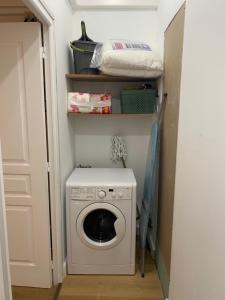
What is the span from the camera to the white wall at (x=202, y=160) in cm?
92

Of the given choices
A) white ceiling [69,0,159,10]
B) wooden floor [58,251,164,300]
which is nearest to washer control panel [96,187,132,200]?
wooden floor [58,251,164,300]

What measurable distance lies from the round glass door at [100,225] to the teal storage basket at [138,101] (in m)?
1.03

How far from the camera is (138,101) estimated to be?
2346 millimetres

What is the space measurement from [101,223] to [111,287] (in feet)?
1.81

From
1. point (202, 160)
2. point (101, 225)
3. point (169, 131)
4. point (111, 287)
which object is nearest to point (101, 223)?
point (101, 225)

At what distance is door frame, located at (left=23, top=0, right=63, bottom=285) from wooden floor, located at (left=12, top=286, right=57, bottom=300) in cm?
10

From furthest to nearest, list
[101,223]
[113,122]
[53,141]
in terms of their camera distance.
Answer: [113,122], [101,223], [53,141]

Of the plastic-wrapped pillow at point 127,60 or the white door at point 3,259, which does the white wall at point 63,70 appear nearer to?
the plastic-wrapped pillow at point 127,60

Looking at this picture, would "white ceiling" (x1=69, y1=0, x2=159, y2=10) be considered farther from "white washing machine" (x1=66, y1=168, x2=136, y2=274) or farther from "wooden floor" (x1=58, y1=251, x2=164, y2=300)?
"wooden floor" (x1=58, y1=251, x2=164, y2=300)

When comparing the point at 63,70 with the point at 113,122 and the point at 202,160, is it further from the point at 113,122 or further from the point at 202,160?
the point at 202,160

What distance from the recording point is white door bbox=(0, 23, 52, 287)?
1745 mm

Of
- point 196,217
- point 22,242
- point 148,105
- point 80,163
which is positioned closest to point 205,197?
point 196,217

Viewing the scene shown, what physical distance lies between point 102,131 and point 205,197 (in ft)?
5.79

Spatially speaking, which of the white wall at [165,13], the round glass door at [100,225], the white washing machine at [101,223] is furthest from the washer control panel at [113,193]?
the white wall at [165,13]
